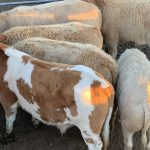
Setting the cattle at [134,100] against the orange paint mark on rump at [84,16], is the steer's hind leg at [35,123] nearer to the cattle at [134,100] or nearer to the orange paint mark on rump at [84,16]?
the cattle at [134,100]

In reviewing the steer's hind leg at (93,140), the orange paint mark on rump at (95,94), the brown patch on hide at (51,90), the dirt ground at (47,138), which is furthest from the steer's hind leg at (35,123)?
the orange paint mark on rump at (95,94)

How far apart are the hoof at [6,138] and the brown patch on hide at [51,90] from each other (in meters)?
0.86

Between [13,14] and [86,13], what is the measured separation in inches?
49.5

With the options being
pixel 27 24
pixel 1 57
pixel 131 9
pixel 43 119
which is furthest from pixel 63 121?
pixel 131 9

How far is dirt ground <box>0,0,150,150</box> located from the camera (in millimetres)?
5195

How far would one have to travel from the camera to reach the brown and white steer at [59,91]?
418cm

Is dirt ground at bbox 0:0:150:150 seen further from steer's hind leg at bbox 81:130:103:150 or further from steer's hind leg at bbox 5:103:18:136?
steer's hind leg at bbox 81:130:103:150

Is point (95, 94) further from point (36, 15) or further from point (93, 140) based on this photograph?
point (36, 15)

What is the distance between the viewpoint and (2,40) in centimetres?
538

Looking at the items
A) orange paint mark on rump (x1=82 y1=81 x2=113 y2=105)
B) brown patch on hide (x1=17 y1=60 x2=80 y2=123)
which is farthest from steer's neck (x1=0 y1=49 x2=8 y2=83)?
orange paint mark on rump (x1=82 y1=81 x2=113 y2=105)

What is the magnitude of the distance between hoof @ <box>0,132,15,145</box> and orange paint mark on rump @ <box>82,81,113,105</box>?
5.31ft

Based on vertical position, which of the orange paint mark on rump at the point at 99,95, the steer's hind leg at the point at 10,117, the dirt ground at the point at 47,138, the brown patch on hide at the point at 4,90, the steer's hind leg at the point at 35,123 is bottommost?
the dirt ground at the point at 47,138

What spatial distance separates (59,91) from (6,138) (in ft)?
4.73

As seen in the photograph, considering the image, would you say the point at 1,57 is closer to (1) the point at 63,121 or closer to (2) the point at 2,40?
(2) the point at 2,40
